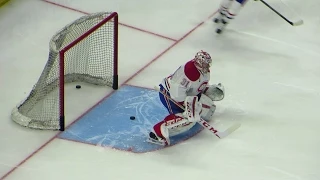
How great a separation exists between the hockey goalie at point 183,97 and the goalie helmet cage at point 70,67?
0.54 metres

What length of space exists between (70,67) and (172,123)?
838 millimetres

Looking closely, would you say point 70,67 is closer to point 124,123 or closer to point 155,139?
point 124,123

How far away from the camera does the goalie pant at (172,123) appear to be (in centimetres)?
519

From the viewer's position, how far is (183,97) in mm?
5152

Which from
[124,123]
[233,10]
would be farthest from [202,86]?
[233,10]

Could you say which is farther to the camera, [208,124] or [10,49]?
[10,49]

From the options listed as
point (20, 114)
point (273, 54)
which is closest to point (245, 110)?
point (273, 54)

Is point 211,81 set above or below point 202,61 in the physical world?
below

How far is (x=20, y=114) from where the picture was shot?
17.7ft

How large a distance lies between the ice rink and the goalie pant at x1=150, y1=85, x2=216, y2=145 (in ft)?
0.29

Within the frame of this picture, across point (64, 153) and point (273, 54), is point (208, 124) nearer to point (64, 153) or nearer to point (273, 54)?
point (64, 153)

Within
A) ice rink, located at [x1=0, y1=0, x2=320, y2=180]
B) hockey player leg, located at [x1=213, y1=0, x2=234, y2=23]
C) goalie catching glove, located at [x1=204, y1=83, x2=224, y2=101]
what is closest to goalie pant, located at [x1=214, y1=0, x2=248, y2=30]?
hockey player leg, located at [x1=213, y1=0, x2=234, y2=23]

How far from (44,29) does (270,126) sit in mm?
1937

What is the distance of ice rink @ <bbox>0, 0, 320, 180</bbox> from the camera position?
5.05 m
